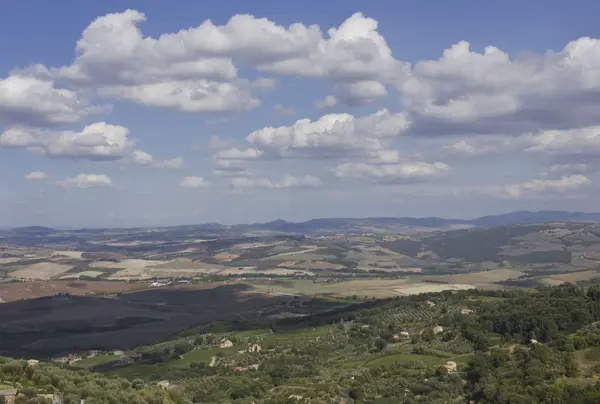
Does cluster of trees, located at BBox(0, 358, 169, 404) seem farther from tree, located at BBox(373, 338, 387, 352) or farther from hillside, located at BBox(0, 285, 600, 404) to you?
tree, located at BBox(373, 338, 387, 352)

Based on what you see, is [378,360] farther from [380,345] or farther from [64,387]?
[64,387]

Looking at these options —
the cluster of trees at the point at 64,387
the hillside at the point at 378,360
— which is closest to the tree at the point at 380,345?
the hillside at the point at 378,360

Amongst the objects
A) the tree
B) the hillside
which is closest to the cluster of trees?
the hillside

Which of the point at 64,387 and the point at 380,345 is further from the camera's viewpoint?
the point at 380,345

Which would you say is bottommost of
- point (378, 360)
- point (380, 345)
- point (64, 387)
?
point (378, 360)

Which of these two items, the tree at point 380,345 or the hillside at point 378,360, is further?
the tree at point 380,345

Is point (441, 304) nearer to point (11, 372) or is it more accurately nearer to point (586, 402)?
point (586, 402)

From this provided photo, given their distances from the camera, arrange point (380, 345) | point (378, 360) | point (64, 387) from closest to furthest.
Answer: point (64, 387)
point (378, 360)
point (380, 345)

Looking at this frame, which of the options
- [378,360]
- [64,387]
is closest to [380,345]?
[378,360]

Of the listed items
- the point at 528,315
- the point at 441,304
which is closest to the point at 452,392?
the point at 528,315

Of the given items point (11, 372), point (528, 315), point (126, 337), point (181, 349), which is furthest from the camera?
point (126, 337)

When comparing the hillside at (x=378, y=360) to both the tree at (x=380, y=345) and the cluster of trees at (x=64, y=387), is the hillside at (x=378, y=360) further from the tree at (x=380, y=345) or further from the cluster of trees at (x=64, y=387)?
the tree at (x=380, y=345)
